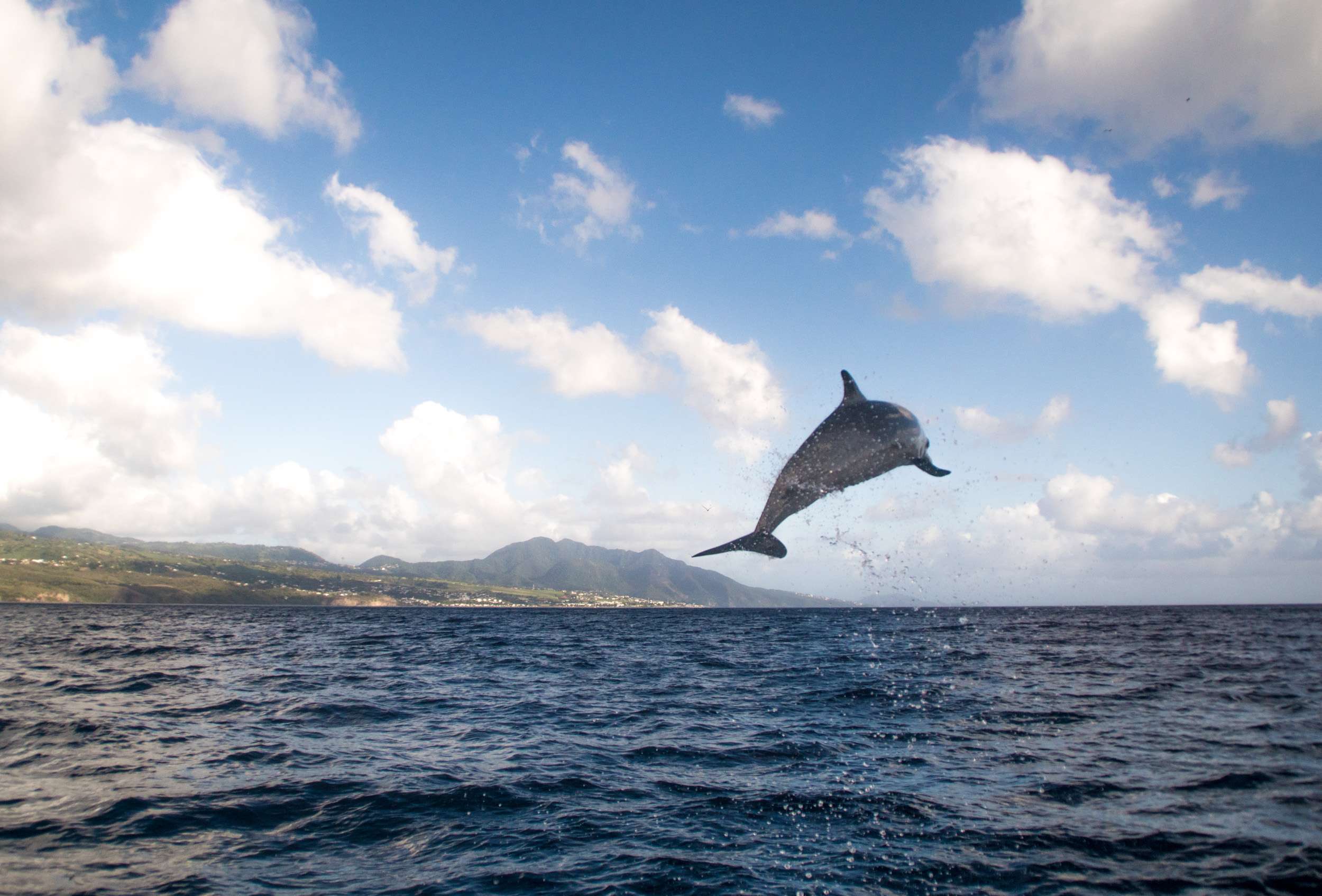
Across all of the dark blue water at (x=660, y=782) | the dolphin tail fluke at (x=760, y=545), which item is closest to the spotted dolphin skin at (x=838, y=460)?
the dolphin tail fluke at (x=760, y=545)

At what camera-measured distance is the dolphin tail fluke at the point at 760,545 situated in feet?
41.3

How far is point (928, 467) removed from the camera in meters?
15.0

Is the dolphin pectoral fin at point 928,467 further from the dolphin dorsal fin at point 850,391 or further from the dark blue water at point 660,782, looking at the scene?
the dark blue water at point 660,782

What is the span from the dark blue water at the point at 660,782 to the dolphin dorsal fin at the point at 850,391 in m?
8.36

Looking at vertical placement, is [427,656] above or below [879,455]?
below

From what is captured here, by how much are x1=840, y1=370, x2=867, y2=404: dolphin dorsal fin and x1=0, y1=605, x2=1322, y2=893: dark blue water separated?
8.36m

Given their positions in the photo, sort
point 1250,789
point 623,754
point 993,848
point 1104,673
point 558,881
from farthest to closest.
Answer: point 1104,673 → point 623,754 → point 1250,789 → point 993,848 → point 558,881

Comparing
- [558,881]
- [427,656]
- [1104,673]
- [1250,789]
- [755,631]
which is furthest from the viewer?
[755,631]

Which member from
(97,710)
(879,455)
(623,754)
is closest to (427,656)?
(97,710)

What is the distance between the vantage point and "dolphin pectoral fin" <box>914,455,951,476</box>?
14703 mm

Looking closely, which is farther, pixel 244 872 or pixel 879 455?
pixel 879 455

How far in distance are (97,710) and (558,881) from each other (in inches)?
804

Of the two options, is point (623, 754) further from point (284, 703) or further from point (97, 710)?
point (97, 710)

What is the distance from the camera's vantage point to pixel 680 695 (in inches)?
1049
